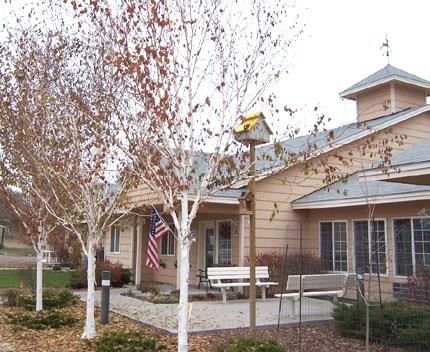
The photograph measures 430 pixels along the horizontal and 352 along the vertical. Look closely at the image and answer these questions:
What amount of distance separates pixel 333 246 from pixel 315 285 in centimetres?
429

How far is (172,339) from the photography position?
8.88 meters

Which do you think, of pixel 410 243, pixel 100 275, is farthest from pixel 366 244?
pixel 100 275

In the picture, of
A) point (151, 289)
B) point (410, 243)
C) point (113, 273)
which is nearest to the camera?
point (410, 243)

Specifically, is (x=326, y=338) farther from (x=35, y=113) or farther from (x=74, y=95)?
(x=35, y=113)

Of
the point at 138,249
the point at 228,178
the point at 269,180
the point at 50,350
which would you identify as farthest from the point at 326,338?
the point at 138,249

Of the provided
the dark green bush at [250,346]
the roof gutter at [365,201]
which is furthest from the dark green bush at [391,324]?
the roof gutter at [365,201]

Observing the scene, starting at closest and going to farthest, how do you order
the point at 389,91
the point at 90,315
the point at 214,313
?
1. the point at 90,315
2. the point at 214,313
3. the point at 389,91

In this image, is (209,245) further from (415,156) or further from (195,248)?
(415,156)

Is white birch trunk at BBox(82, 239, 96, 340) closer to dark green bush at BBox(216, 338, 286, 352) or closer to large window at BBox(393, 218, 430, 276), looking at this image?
dark green bush at BBox(216, 338, 286, 352)

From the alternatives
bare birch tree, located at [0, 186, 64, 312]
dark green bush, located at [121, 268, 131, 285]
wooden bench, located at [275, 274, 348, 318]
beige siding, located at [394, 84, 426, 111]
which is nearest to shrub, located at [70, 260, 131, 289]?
dark green bush, located at [121, 268, 131, 285]

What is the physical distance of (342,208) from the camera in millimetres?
15500

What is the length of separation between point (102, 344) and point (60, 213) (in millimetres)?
4832

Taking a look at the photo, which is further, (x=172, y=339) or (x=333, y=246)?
(x=333, y=246)

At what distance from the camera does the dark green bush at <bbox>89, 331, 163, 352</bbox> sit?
738 centimetres
